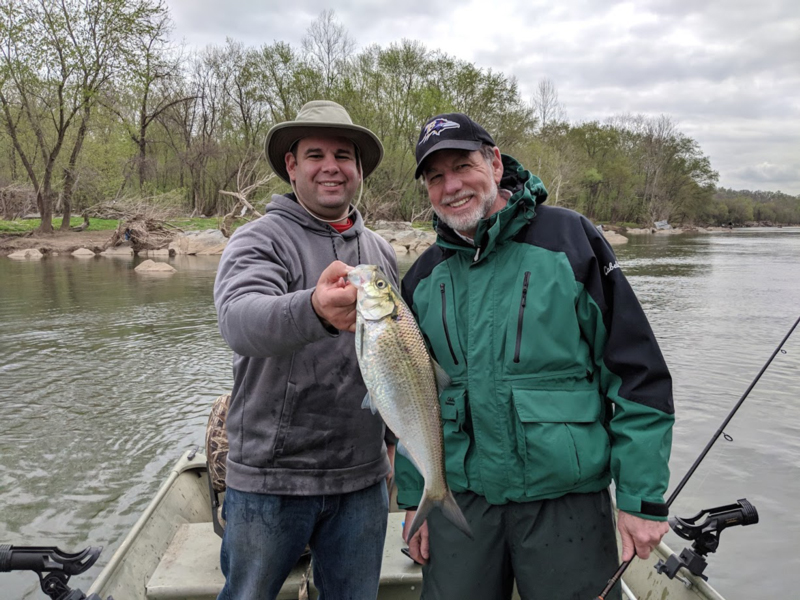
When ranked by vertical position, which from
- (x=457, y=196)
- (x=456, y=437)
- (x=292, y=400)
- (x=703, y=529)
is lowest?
(x=703, y=529)

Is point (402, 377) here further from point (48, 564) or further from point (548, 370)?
point (48, 564)

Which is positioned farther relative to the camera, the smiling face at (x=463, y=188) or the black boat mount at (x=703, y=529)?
the black boat mount at (x=703, y=529)

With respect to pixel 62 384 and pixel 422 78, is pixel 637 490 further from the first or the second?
pixel 422 78

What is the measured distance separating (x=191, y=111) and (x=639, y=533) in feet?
175

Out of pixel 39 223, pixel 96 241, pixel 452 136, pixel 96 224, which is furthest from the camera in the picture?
pixel 96 224

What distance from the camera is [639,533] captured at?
2.37m

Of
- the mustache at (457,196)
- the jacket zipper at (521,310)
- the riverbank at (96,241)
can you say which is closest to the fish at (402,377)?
the jacket zipper at (521,310)

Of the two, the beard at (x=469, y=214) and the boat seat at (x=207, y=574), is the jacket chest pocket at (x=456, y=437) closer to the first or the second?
the beard at (x=469, y=214)

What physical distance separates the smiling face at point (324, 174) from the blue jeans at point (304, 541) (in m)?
1.40

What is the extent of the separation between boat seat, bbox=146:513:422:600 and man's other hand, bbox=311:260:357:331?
7.08 ft

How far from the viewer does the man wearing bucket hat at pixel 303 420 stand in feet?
8.44

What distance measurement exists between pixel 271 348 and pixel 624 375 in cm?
144

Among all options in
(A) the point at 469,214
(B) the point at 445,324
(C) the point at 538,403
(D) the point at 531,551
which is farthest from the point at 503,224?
(D) the point at 531,551

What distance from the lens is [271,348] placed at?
212 centimetres
